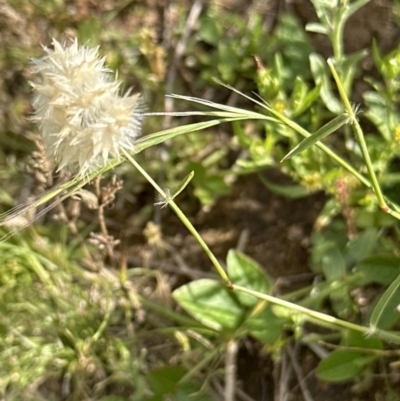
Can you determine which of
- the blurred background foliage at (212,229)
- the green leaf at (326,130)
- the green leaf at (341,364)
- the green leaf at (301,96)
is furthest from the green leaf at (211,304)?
the green leaf at (326,130)

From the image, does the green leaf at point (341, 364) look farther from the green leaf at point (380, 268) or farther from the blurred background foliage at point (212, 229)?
the green leaf at point (380, 268)

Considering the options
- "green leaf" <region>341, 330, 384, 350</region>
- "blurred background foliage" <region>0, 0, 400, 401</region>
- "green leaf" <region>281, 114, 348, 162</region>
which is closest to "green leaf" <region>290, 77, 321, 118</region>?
"blurred background foliage" <region>0, 0, 400, 401</region>

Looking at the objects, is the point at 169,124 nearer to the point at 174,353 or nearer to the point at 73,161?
the point at 174,353

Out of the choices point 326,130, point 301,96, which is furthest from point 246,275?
point 326,130

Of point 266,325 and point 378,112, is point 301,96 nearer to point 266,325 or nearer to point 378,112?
point 378,112

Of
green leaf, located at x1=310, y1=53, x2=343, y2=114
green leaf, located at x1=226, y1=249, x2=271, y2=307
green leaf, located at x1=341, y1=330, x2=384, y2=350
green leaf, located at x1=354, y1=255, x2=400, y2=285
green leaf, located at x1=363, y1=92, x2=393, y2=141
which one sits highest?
green leaf, located at x1=310, y1=53, x2=343, y2=114

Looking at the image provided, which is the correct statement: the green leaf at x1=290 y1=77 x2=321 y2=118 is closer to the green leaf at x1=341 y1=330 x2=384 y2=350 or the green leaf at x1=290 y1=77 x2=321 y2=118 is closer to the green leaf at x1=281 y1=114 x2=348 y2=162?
the green leaf at x1=281 y1=114 x2=348 y2=162
